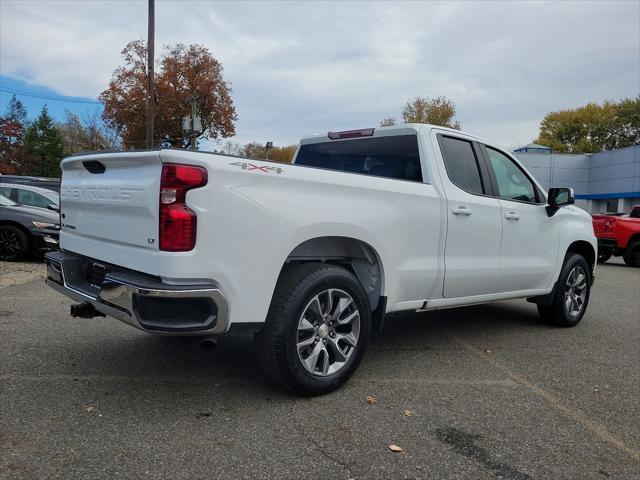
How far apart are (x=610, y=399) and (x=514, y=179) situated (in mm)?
2369

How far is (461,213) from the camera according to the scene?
452cm

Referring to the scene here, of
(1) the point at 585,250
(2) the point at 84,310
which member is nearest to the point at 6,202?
(2) the point at 84,310

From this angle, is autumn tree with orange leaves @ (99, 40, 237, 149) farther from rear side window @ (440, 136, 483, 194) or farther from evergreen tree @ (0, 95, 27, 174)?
rear side window @ (440, 136, 483, 194)

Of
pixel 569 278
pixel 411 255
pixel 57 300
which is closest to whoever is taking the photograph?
pixel 411 255

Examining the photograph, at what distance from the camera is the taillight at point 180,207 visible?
2922 mm

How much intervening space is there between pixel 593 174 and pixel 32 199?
→ 50478mm

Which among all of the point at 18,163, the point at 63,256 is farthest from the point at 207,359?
the point at 18,163

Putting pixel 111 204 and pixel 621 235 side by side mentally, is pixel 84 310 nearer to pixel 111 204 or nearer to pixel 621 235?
pixel 111 204

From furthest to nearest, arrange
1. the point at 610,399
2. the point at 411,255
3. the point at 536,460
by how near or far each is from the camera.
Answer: the point at 411,255 < the point at 610,399 < the point at 536,460

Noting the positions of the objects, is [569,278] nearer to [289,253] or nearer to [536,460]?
[536,460]

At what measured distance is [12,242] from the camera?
34.1 feet

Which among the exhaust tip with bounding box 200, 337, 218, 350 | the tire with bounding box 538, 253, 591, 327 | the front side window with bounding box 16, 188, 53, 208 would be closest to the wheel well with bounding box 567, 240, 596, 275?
the tire with bounding box 538, 253, 591, 327

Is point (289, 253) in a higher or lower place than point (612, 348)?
higher

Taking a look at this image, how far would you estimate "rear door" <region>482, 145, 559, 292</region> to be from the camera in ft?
16.8
